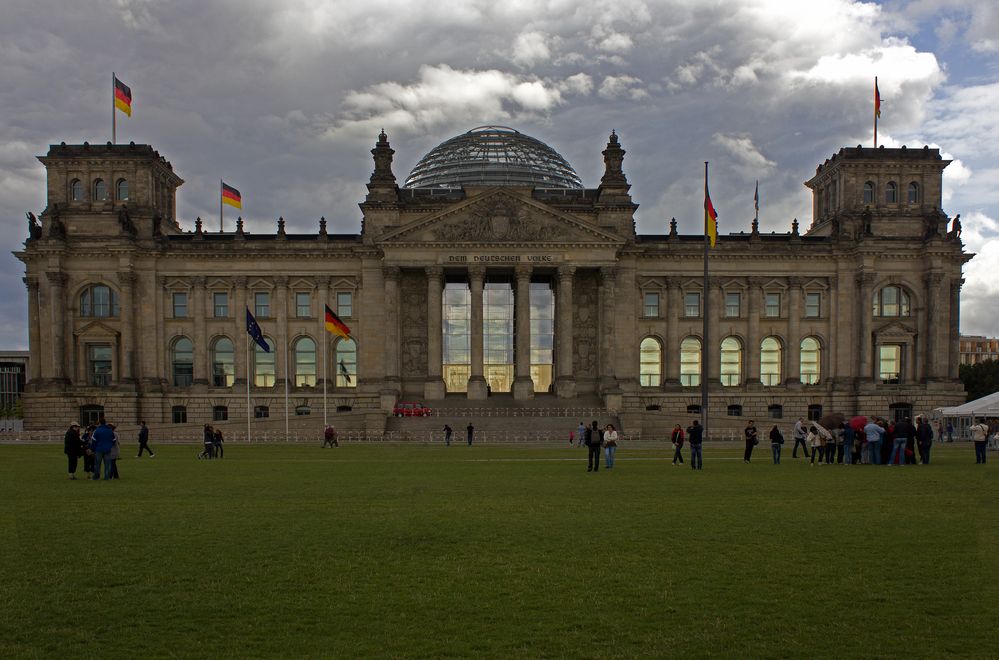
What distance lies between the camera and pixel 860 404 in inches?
3029

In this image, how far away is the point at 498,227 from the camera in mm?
73375

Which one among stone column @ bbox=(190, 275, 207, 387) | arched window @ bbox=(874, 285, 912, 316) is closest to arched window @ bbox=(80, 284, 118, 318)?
stone column @ bbox=(190, 275, 207, 387)

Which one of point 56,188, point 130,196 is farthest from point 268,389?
point 56,188

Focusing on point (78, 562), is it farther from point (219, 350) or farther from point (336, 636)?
point (219, 350)

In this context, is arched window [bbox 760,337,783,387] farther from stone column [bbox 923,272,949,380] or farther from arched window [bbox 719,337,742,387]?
stone column [bbox 923,272,949,380]

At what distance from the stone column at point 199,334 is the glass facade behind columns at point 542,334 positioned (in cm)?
3021

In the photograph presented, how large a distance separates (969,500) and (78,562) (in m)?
19.5

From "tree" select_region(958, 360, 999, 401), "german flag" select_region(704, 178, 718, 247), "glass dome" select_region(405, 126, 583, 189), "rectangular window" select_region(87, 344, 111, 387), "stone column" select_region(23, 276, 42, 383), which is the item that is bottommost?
"tree" select_region(958, 360, 999, 401)

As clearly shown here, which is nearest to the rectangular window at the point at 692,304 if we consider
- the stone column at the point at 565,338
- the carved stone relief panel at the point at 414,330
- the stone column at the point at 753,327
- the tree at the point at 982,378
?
the stone column at the point at 753,327

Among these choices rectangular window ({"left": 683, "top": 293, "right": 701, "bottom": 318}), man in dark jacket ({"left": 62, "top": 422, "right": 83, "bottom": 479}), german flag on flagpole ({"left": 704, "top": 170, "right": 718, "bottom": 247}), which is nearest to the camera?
man in dark jacket ({"left": 62, "top": 422, "right": 83, "bottom": 479})

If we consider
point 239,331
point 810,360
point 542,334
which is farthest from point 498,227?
point 810,360

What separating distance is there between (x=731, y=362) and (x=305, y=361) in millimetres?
39950

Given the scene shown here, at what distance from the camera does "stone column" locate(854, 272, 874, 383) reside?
77188 mm

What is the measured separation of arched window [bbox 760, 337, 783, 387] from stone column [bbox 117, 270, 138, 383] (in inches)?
2278
